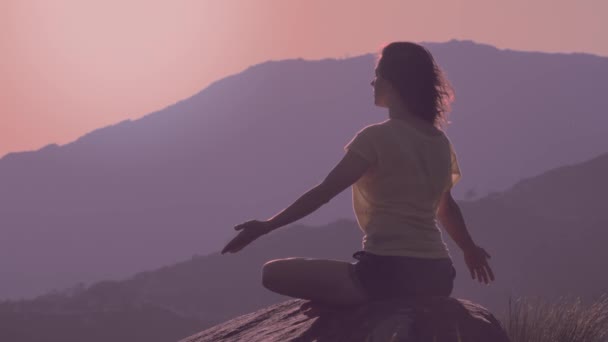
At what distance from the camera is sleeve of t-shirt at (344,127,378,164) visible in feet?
12.5

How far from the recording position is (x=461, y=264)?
68438 mm

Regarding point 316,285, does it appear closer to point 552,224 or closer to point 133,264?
point 552,224

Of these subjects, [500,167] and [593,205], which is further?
[500,167]

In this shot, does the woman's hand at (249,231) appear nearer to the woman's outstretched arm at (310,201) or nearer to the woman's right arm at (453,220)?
the woman's outstretched arm at (310,201)

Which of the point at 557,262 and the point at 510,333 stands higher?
the point at 510,333

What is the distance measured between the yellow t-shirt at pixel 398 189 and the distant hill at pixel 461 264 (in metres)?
57.3

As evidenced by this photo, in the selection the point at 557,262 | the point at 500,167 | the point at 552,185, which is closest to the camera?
the point at 557,262

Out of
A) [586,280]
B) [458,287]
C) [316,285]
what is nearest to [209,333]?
[316,285]

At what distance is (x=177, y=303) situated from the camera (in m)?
80.4

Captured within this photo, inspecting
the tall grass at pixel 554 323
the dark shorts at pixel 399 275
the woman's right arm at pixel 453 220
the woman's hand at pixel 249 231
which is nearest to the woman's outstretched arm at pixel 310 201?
the woman's hand at pixel 249 231

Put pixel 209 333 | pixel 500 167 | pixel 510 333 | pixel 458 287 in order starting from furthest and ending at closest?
1. pixel 500 167
2. pixel 458 287
3. pixel 510 333
4. pixel 209 333

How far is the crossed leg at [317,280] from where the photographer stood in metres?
4.14

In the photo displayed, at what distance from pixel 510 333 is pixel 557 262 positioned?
6887 centimetres

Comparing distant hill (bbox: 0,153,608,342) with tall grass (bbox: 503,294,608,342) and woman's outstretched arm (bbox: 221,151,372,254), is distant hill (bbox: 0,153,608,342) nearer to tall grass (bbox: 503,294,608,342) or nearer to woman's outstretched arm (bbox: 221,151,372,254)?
tall grass (bbox: 503,294,608,342)
